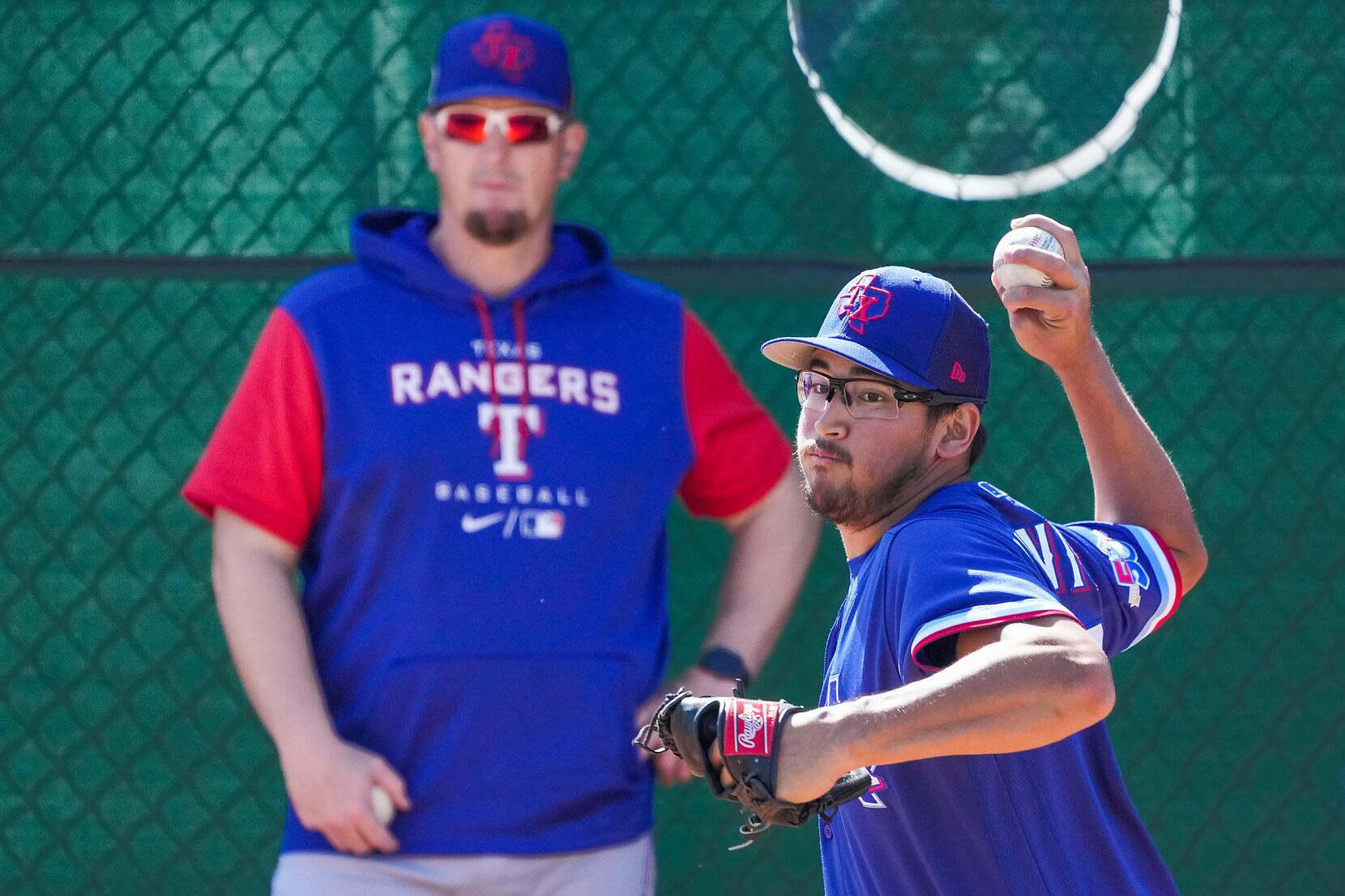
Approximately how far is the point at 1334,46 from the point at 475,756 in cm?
249

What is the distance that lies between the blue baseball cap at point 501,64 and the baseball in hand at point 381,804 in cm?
105

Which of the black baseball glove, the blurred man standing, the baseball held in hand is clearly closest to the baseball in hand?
the blurred man standing

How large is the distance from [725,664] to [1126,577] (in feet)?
2.09

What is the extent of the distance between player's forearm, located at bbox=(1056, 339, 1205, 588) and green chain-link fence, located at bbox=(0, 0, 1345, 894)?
100 centimetres

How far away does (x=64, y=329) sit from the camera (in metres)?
3.25

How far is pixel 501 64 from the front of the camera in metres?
2.41

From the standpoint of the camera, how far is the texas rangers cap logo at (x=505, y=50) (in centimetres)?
240

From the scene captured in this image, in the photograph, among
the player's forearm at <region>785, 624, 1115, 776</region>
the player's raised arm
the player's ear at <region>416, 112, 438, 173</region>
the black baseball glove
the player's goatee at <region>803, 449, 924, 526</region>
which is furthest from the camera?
the player's ear at <region>416, 112, 438, 173</region>

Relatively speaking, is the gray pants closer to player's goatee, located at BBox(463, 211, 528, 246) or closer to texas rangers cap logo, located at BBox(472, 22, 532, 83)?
player's goatee, located at BBox(463, 211, 528, 246)

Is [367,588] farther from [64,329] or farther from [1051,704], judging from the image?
[64,329]

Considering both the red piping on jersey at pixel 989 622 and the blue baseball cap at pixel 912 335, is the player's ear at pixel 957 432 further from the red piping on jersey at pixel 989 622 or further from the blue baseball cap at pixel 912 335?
the red piping on jersey at pixel 989 622

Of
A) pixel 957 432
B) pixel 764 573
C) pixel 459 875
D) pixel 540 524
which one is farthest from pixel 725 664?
pixel 957 432

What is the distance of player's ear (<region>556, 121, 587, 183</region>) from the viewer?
8.16 feet

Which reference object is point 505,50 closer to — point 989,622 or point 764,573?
point 764,573
